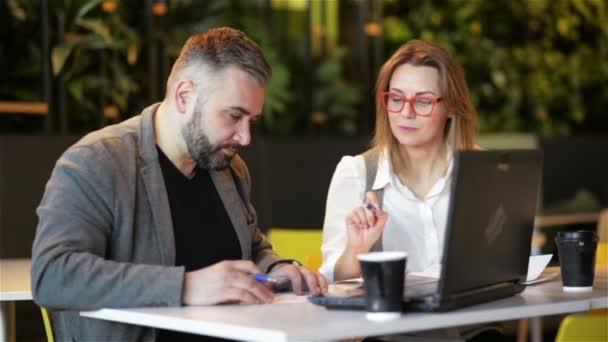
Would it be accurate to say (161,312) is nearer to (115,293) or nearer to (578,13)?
(115,293)

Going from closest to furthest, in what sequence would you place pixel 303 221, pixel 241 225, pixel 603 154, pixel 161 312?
pixel 161 312, pixel 241 225, pixel 303 221, pixel 603 154

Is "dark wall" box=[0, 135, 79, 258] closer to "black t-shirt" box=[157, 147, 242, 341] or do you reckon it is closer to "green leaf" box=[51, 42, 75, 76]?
"green leaf" box=[51, 42, 75, 76]

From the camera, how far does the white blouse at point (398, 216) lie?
123 inches

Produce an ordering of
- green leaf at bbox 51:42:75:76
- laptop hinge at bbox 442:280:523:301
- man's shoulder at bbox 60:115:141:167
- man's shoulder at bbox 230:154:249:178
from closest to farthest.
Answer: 1. laptop hinge at bbox 442:280:523:301
2. man's shoulder at bbox 60:115:141:167
3. man's shoulder at bbox 230:154:249:178
4. green leaf at bbox 51:42:75:76

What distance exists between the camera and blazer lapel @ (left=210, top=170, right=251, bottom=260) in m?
2.84

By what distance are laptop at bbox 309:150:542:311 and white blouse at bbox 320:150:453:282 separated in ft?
1.59

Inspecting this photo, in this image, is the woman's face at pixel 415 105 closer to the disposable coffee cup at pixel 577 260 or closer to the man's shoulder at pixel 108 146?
the disposable coffee cup at pixel 577 260

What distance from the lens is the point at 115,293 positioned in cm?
230

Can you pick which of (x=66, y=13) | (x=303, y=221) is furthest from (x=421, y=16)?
(x=66, y=13)

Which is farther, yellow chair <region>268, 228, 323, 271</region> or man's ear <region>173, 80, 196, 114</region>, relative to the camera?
yellow chair <region>268, 228, 323, 271</region>

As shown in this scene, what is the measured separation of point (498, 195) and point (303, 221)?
4.26 m

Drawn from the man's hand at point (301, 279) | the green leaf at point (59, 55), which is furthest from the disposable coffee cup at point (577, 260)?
the green leaf at point (59, 55)

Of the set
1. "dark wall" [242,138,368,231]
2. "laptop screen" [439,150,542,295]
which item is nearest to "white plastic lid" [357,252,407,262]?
"laptop screen" [439,150,542,295]

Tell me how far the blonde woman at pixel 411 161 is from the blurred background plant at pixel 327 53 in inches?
94.9
